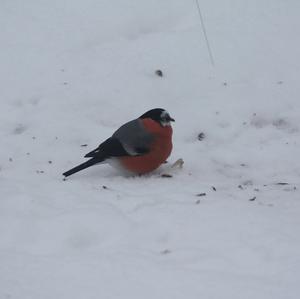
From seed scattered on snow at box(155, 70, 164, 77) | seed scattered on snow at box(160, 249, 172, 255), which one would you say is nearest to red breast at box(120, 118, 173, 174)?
seed scattered on snow at box(155, 70, 164, 77)

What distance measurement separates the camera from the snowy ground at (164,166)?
3242 mm

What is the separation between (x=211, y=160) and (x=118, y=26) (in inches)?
91.4

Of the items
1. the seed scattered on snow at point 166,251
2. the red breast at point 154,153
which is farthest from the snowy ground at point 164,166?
the red breast at point 154,153

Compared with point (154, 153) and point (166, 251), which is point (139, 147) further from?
point (166, 251)

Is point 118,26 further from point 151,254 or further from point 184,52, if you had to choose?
point 151,254

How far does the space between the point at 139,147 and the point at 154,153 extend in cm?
13

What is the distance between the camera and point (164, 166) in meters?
5.29

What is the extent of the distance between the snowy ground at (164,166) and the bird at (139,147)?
0.48ft

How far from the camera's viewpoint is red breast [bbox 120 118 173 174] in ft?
16.4

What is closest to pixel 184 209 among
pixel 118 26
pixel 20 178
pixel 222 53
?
pixel 20 178

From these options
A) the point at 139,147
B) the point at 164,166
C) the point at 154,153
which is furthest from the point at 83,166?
the point at 164,166

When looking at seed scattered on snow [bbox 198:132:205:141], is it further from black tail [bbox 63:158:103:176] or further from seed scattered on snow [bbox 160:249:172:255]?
seed scattered on snow [bbox 160:249:172:255]

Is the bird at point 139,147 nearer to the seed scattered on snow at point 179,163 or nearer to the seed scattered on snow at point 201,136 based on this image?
the seed scattered on snow at point 179,163

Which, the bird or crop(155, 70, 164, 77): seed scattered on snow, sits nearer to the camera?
the bird
